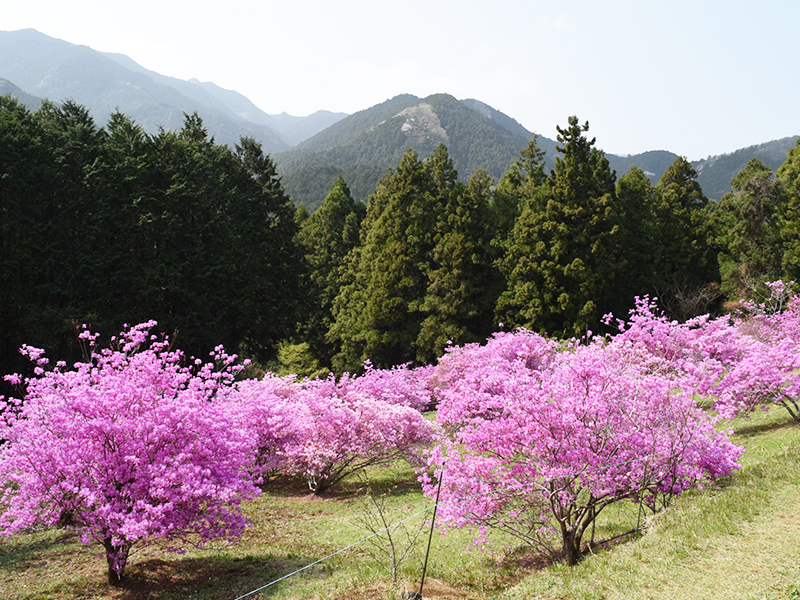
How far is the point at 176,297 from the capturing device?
23.6m

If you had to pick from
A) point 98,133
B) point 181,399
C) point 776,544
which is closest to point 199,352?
point 98,133

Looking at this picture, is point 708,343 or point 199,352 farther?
point 199,352

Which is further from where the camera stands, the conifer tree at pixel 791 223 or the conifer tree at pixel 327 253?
the conifer tree at pixel 327 253

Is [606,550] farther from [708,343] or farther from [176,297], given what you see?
[176,297]

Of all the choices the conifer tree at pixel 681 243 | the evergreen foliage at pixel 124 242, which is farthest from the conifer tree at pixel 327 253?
the conifer tree at pixel 681 243

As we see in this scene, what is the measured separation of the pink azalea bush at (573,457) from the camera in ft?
22.4

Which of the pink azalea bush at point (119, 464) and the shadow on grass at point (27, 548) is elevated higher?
the pink azalea bush at point (119, 464)

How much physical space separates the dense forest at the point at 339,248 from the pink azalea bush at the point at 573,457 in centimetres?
1498

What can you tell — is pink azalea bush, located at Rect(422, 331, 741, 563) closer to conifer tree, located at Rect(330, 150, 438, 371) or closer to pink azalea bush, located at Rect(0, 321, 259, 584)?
pink azalea bush, located at Rect(0, 321, 259, 584)

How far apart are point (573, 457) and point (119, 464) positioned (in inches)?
237

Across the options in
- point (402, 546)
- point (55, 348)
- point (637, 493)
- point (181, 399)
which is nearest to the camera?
point (637, 493)

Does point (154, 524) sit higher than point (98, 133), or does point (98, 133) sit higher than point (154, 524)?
point (98, 133)

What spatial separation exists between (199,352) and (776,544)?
22456mm

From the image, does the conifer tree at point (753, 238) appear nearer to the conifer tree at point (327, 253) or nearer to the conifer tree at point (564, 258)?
the conifer tree at point (564, 258)
